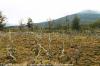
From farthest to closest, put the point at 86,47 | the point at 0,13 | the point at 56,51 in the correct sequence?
the point at 0,13 < the point at 86,47 < the point at 56,51

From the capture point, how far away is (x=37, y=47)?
1902 centimetres

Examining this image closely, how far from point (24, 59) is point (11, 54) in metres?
1.61

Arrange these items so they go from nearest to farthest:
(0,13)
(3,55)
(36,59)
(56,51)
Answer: (36,59)
(3,55)
(56,51)
(0,13)

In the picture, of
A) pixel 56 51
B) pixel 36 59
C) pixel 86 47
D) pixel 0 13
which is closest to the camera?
pixel 36 59

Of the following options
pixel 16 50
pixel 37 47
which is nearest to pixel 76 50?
pixel 37 47

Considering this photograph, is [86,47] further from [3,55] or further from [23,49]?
[3,55]

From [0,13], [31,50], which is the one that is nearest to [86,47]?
[31,50]

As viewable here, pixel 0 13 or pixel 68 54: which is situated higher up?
pixel 0 13

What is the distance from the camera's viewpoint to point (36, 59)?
15.4 metres

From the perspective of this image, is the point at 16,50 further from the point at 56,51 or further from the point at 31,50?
the point at 56,51

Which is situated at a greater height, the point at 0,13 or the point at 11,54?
the point at 0,13

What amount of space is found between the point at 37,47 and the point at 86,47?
12.1ft

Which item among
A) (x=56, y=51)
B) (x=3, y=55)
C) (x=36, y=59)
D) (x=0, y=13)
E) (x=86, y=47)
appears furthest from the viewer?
(x=0, y=13)

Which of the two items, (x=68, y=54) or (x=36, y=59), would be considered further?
(x=68, y=54)
